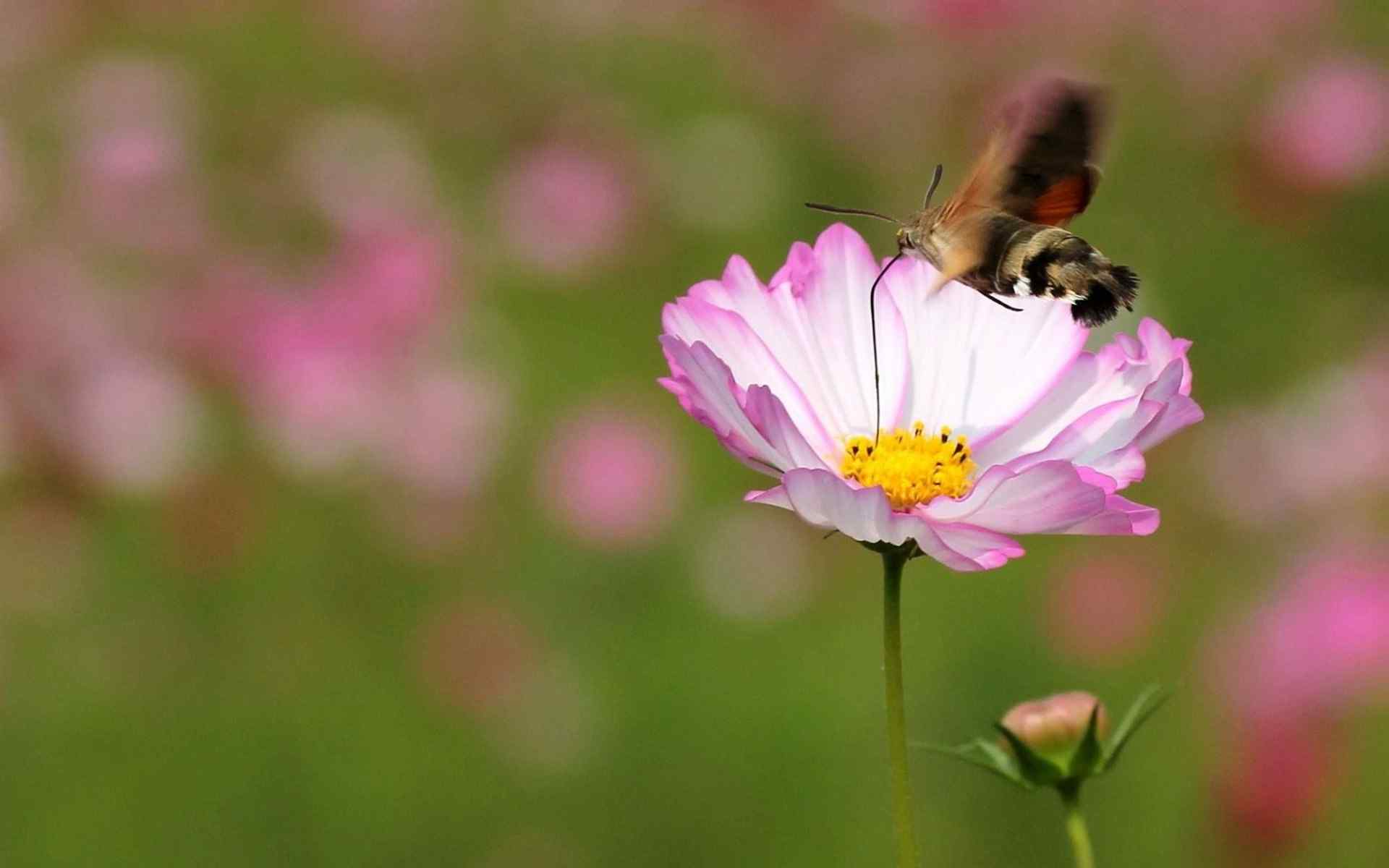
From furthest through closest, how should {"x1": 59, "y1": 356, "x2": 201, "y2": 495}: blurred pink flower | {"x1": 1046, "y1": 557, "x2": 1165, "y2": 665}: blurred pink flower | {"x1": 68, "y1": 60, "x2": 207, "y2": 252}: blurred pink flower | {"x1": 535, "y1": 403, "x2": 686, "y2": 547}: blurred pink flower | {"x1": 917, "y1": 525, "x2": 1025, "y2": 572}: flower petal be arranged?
{"x1": 68, "y1": 60, "x2": 207, "y2": 252}: blurred pink flower
{"x1": 535, "y1": 403, "x2": 686, "y2": 547}: blurred pink flower
{"x1": 59, "y1": 356, "x2": 201, "y2": 495}: blurred pink flower
{"x1": 1046, "y1": 557, "x2": 1165, "y2": 665}: blurred pink flower
{"x1": 917, "y1": 525, "x2": 1025, "y2": 572}: flower petal

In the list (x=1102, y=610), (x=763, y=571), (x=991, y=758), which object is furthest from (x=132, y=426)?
(x=991, y=758)

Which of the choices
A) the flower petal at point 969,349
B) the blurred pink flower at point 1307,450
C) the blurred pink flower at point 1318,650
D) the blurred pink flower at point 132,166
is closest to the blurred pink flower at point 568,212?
the blurred pink flower at point 132,166

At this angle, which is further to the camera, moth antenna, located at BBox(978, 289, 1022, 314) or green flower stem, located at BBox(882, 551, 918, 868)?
moth antenna, located at BBox(978, 289, 1022, 314)

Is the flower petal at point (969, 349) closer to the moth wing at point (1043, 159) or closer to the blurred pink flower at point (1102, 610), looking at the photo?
the moth wing at point (1043, 159)

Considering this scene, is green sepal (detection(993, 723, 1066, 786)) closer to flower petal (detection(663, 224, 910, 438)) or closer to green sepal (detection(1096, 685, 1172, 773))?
green sepal (detection(1096, 685, 1172, 773))

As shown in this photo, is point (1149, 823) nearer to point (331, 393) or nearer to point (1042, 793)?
point (1042, 793)

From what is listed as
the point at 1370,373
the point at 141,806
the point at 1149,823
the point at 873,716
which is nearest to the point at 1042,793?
the point at 1149,823

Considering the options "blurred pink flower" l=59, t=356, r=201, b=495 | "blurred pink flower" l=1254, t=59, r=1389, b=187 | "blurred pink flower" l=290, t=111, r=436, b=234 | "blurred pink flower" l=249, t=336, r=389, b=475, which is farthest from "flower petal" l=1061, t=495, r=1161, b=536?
"blurred pink flower" l=1254, t=59, r=1389, b=187
